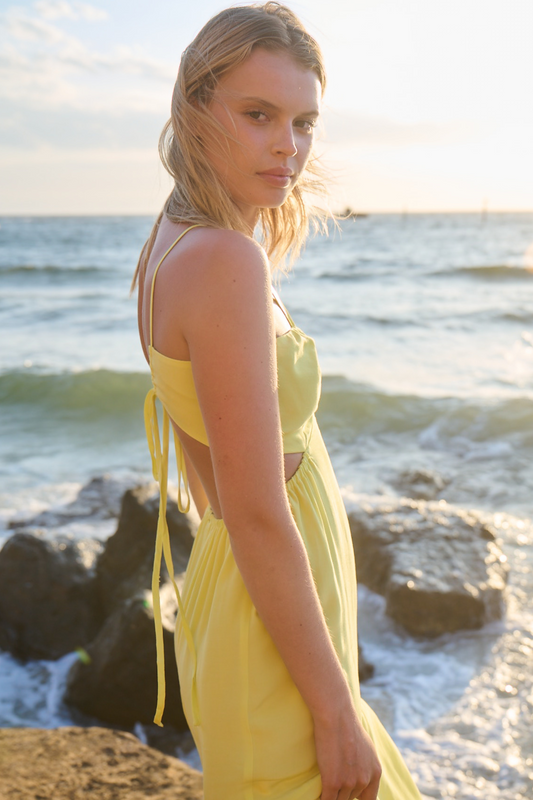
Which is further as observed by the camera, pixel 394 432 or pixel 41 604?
pixel 394 432

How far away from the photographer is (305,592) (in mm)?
1146

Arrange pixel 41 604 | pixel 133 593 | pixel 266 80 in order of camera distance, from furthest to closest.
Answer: pixel 41 604 → pixel 133 593 → pixel 266 80

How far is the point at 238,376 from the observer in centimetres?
109

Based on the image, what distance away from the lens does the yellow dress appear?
1218mm

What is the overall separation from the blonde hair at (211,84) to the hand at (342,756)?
3.04ft

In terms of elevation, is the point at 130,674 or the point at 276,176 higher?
the point at 276,176

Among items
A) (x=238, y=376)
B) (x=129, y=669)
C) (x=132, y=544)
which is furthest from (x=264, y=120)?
(x=132, y=544)

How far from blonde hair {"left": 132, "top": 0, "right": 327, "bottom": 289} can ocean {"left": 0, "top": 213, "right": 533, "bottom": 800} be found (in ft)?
8.80

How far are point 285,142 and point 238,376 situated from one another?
57 cm

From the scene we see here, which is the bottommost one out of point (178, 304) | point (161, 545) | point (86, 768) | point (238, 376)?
point (86, 768)

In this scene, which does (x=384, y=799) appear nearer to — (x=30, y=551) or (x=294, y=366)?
(x=294, y=366)

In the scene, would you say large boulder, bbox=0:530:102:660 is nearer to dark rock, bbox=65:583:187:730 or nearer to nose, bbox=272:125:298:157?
dark rock, bbox=65:583:187:730

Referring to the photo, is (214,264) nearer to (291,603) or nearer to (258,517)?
(258,517)

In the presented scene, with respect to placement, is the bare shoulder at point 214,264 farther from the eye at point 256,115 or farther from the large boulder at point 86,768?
the large boulder at point 86,768
